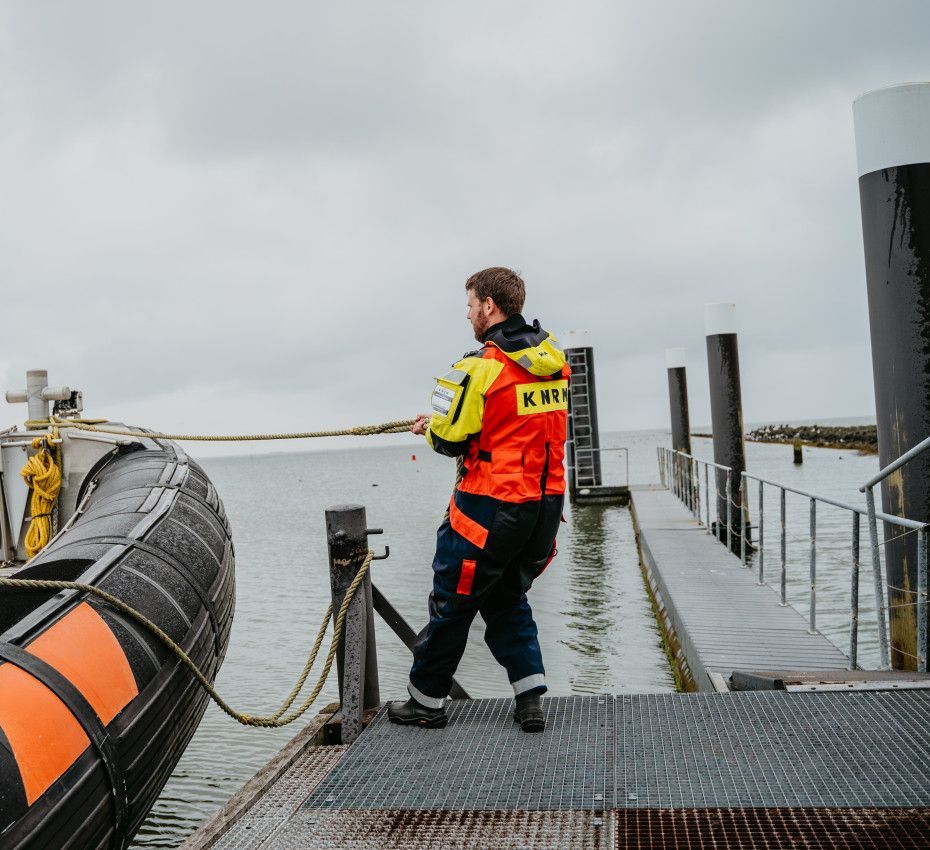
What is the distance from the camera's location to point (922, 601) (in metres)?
3.62

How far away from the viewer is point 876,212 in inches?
156

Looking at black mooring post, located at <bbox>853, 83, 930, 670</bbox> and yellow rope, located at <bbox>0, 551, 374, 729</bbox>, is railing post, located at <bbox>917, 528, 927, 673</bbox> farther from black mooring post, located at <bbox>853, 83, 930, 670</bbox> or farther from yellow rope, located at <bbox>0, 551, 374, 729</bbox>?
yellow rope, located at <bbox>0, 551, 374, 729</bbox>

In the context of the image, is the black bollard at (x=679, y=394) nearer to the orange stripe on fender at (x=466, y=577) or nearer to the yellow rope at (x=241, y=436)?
the yellow rope at (x=241, y=436)

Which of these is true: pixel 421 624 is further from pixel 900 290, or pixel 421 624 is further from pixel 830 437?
pixel 830 437

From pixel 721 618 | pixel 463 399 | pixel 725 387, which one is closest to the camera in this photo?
pixel 463 399

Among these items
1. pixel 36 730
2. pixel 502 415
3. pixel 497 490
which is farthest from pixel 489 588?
pixel 36 730

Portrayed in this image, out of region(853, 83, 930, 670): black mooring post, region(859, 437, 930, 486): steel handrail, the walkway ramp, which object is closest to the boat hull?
the walkway ramp

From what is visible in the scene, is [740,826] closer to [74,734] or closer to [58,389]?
[74,734]

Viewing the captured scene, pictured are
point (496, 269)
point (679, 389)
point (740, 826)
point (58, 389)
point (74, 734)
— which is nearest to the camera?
point (740, 826)

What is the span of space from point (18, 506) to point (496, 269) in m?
4.69

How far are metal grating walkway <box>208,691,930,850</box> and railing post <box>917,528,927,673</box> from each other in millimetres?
747

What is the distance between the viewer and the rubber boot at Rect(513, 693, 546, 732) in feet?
9.48

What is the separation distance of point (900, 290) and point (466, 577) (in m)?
2.39

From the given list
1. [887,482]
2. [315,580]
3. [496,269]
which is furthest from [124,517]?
[315,580]
